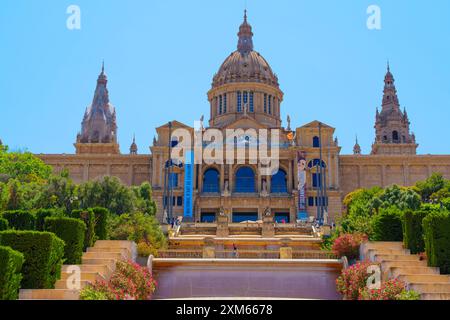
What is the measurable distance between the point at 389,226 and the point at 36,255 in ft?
46.8

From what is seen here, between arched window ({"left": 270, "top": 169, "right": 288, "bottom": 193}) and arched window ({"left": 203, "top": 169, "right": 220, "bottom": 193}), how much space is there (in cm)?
587

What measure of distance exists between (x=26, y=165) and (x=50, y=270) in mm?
36510

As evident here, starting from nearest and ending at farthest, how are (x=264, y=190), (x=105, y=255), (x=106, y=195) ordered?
(x=105, y=255)
(x=106, y=195)
(x=264, y=190)

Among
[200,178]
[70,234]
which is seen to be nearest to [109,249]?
[70,234]

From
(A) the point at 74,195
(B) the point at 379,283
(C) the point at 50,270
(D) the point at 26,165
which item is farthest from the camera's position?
(D) the point at 26,165

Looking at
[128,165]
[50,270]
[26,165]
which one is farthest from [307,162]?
[50,270]

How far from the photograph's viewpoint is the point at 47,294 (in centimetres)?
1700

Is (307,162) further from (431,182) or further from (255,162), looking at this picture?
(431,182)

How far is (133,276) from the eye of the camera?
65.4 ft

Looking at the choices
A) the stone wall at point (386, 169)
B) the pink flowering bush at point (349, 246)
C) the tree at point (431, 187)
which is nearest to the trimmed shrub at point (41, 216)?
the pink flowering bush at point (349, 246)

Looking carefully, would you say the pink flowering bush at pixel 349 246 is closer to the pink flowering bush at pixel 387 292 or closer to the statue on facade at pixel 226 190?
the pink flowering bush at pixel 387 292

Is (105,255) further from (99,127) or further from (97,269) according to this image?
(99,127)

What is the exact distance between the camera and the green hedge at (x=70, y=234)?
2098 centimetres

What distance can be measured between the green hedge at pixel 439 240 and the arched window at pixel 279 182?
44.8 metres
